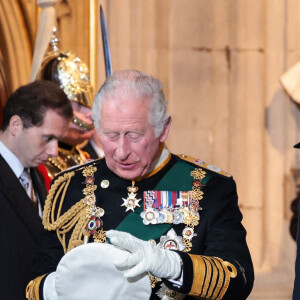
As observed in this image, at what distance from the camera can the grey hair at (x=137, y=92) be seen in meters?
2.33

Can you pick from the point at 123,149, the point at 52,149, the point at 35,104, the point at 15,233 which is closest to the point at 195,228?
the point at 123,149

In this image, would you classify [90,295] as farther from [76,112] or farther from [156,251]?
[76,112]

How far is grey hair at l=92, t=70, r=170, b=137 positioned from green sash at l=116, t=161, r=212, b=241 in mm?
171

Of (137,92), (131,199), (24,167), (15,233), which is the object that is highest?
(137,92)

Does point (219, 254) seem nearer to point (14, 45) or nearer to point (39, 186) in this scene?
point (39, 186)

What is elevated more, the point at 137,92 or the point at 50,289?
the point at 137,92

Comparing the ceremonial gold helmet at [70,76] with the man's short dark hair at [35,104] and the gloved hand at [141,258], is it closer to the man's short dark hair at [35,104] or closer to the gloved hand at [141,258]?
the man's short dark hair at [35,104]

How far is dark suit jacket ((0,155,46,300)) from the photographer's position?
9.27 ft

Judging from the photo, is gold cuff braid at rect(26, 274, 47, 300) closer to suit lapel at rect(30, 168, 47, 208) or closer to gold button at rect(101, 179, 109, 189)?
gold button at rect(101, 179, 109, 189)

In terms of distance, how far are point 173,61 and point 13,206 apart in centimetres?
192

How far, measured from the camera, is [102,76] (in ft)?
15.2

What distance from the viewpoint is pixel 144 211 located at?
2.41m

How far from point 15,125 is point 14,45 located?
1.49 m

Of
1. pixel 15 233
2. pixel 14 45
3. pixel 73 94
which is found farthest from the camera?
pixel 14 45
